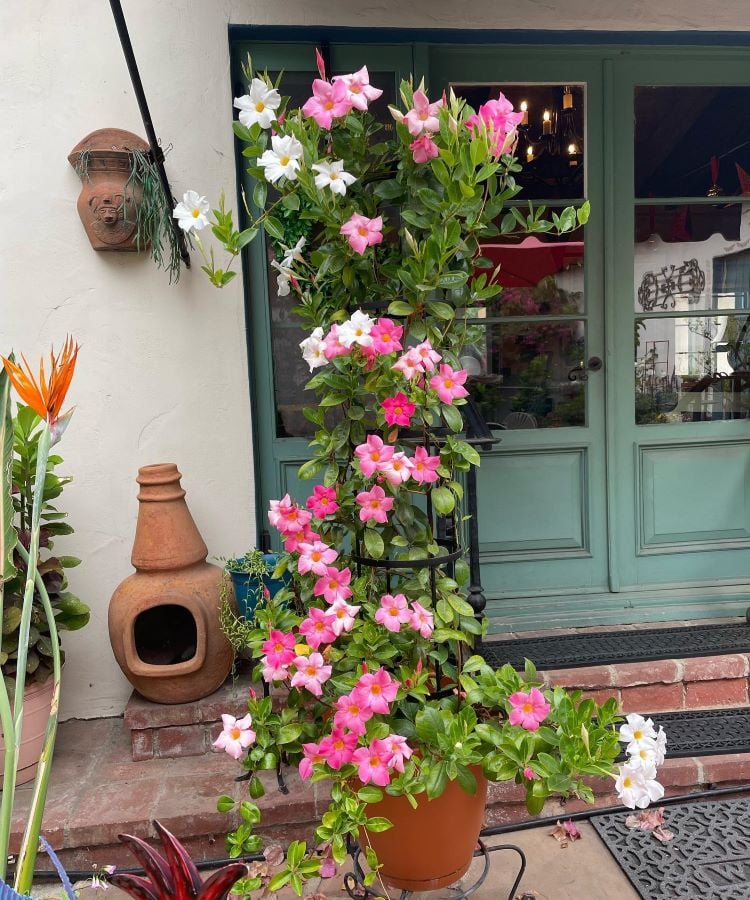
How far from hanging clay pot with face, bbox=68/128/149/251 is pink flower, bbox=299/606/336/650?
5.19 ft

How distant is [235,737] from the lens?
1.56 metres

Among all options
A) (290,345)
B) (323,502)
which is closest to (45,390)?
(323,502)

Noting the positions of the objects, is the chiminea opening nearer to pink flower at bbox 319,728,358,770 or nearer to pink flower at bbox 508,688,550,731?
pink flower at bbox 319,728,358,770

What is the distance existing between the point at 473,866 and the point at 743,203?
8.96 feet

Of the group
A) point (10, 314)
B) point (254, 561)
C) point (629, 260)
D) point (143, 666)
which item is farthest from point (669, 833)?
point (10, 314)

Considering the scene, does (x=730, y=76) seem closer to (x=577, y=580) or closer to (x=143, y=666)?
(x=577, y=580)

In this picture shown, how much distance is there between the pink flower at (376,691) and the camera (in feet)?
4.79

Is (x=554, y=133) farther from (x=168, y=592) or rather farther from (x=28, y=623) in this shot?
(x=28, y=623)

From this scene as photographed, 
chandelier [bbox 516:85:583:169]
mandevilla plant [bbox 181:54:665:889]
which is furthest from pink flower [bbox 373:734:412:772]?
chandelier [bbox 516:85:583:169]

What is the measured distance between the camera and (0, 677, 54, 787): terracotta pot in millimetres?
2193

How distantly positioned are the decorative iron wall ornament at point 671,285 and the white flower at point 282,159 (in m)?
1.91

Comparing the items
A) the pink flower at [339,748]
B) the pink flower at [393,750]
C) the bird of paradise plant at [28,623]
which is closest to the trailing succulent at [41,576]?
the bird of paradise plant at [28,623]

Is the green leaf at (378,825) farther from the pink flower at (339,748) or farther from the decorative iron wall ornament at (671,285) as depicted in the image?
the decorative iron wall ornament at (671,285)

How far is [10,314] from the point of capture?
2465mm
